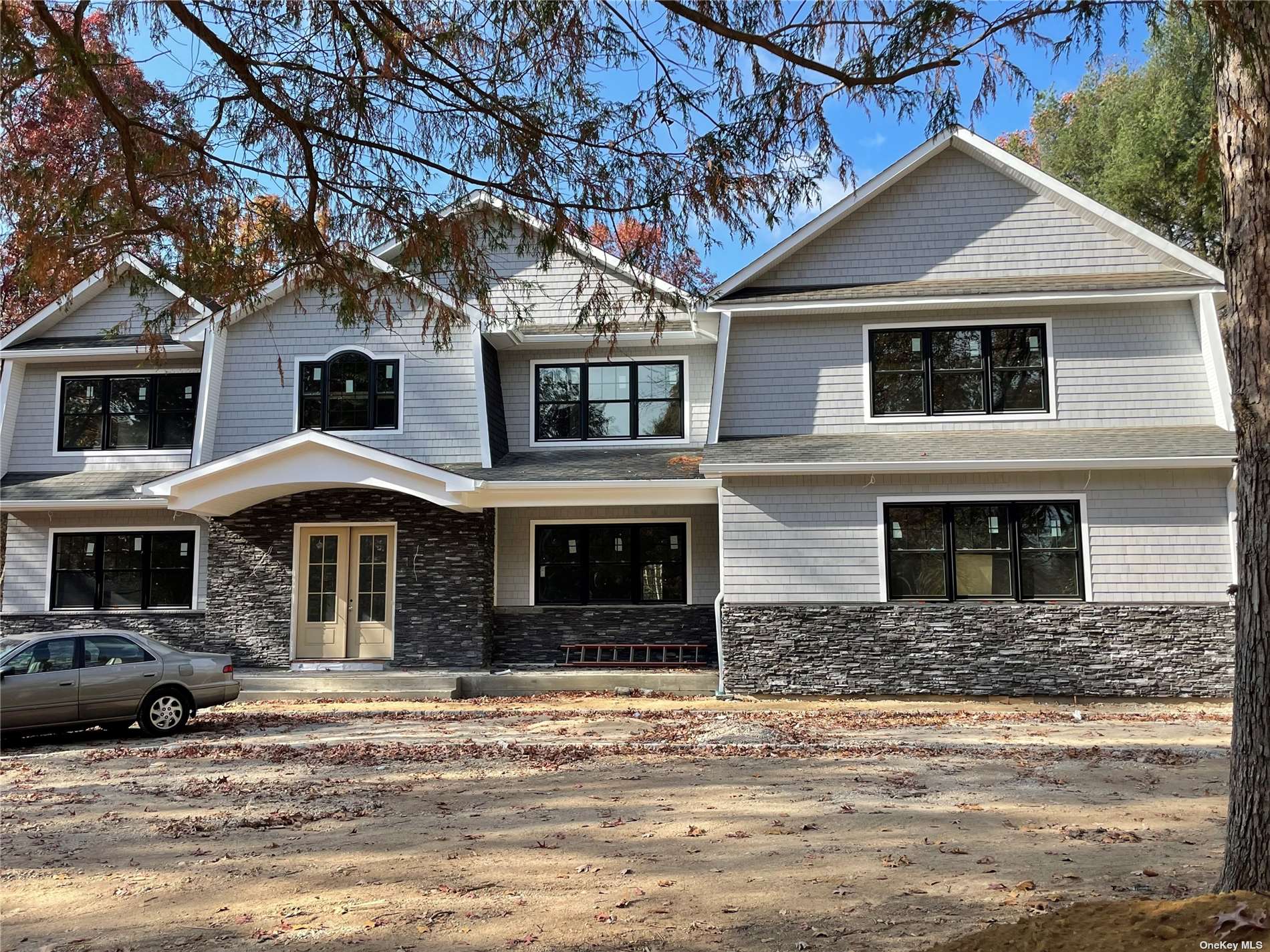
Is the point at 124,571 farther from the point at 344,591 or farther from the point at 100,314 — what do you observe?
the point at 100,314

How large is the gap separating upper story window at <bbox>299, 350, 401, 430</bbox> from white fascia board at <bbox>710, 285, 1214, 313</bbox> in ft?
18.4

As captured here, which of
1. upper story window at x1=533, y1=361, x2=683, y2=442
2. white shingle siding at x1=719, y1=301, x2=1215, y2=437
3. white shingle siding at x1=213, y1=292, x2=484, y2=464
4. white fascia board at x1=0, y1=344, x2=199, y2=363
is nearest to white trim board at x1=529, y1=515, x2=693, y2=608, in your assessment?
upper story window at x1=533, y1=361, x2=683, y2=442

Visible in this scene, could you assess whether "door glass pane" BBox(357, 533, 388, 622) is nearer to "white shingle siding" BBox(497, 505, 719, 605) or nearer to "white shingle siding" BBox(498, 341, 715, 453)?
"white shingle siding" BBox(497, 505, 719, 605)

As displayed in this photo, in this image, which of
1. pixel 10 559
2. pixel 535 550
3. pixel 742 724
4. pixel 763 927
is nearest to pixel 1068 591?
pixel 742 724

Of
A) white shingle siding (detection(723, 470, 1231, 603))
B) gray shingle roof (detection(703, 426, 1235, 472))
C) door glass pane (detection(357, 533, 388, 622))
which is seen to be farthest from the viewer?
door glass pane (detection(357, 533, 388, 622))

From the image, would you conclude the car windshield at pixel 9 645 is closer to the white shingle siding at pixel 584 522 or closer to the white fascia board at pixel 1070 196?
the white shingle siding at pixel 584 522

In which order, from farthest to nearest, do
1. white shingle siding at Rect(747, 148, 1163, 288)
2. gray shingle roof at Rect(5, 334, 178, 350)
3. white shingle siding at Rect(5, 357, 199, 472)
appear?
white shingle siding at Rect(5, 357, 199, 472) → gray shingle roof at Rect(5, 334, 178, 350) → white shingle siding at Rect(747, 148, 1163, 288)

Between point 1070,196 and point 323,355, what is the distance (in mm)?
11920

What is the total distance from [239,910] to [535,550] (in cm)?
1139

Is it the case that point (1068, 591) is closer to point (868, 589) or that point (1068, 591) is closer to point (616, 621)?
point (868, 589)

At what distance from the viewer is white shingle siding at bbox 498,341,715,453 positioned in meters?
16.7

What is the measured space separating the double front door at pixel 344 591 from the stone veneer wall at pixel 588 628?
195 centimetres

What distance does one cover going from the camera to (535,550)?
54.1ft

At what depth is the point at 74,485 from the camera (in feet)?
54.9
